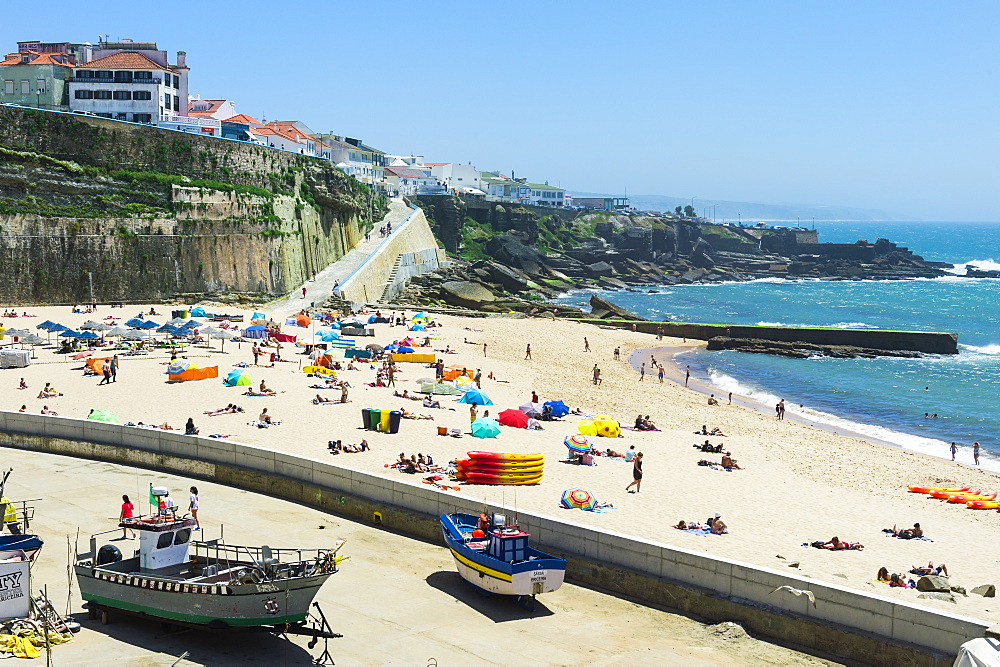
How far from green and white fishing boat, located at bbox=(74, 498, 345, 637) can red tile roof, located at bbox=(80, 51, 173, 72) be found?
5500cm

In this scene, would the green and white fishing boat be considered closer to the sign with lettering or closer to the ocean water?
the sign with lettering

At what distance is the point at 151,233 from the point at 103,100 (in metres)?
17.7

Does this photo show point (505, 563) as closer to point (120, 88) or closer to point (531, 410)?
point (531, 410)

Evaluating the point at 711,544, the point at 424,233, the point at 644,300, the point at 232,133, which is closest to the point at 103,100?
the point at 232,133

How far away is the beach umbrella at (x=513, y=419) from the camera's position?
27625mm

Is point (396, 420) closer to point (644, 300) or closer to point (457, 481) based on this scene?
point (457, 481)

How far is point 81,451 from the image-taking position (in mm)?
22250

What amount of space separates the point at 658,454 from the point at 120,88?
161 feet

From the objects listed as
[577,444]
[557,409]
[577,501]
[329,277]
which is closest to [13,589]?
[577,501]

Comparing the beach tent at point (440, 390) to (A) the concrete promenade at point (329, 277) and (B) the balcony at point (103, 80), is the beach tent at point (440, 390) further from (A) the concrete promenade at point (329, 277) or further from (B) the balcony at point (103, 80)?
(B) the balcony at point (103, 80)

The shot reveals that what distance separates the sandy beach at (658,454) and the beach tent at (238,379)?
24 centimetres

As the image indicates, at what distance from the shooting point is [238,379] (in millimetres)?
30781

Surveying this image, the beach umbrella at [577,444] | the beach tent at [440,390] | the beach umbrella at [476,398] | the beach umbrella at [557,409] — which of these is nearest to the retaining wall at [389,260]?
the beach tent at [440,390]

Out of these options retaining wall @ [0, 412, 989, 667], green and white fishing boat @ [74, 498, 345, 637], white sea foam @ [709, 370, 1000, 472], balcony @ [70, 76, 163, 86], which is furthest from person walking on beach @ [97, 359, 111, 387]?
balcony @ [70, 76, 163, 86]
